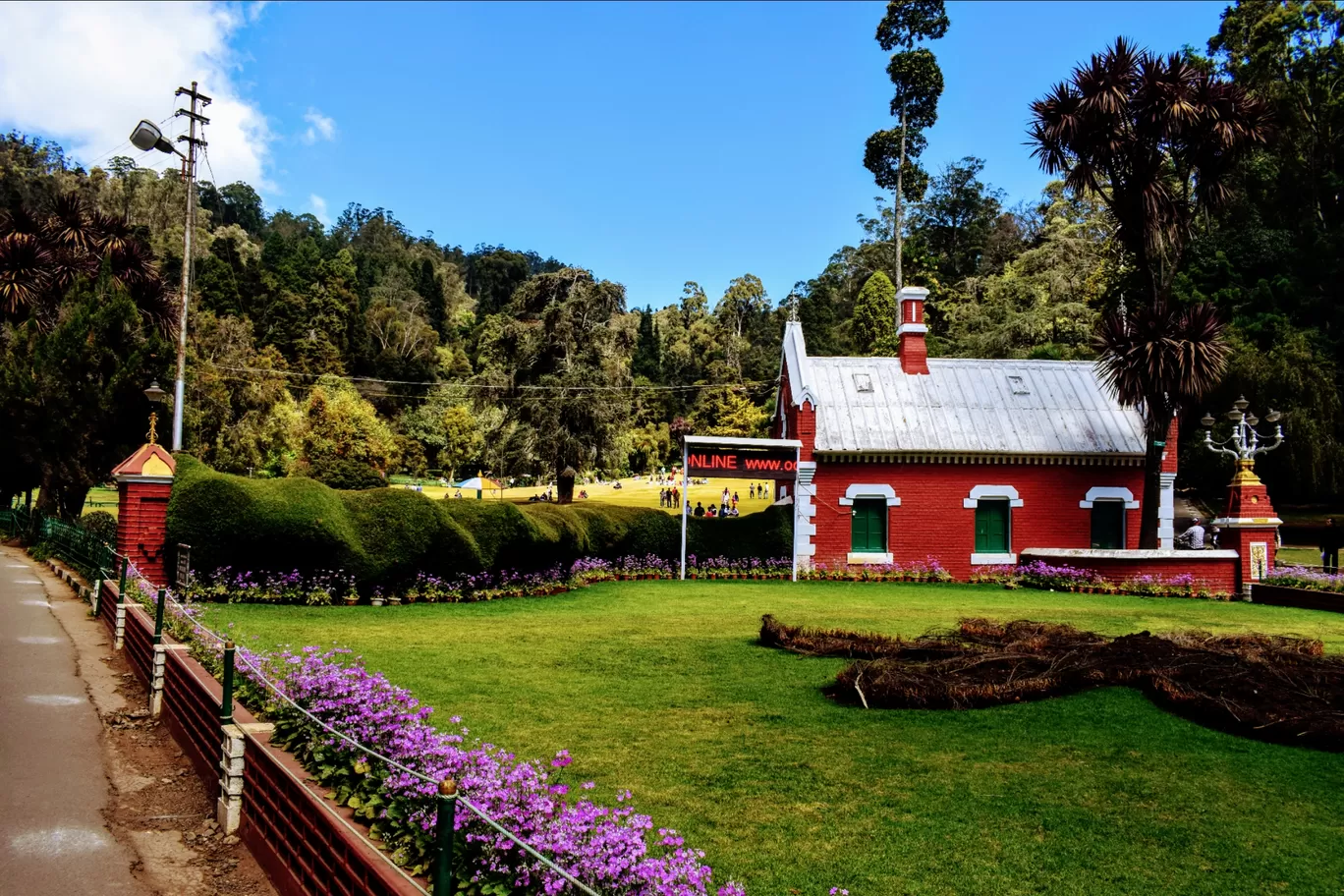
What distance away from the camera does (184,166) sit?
26.4 meters

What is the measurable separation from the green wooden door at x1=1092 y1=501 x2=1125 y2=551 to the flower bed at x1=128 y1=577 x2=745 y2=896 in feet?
79.0

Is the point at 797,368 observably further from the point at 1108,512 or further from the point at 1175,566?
the point at 1175,566

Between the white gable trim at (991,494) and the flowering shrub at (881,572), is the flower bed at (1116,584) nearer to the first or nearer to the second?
the flowering shrub at (881,572)

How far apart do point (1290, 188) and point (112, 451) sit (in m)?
50.7

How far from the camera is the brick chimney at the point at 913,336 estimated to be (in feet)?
99.0

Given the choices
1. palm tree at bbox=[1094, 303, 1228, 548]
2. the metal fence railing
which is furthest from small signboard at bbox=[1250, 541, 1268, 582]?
the metal fence railing

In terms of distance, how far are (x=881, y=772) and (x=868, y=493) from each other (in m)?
20.0

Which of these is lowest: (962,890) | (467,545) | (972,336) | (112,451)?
(962,890)

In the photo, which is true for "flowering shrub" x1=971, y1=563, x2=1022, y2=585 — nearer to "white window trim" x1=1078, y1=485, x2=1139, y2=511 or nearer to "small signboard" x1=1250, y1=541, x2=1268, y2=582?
"white window trim" x1=1078, y1=485, x2=1139, y2=511

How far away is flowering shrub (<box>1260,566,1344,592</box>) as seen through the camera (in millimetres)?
21828

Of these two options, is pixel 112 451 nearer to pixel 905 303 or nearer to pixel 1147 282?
pixel 905 303

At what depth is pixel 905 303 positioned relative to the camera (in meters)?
30.8

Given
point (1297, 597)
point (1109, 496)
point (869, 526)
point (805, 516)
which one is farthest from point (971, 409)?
point (1297, 597)

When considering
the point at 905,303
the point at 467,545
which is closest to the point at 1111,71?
the point at 905,303
